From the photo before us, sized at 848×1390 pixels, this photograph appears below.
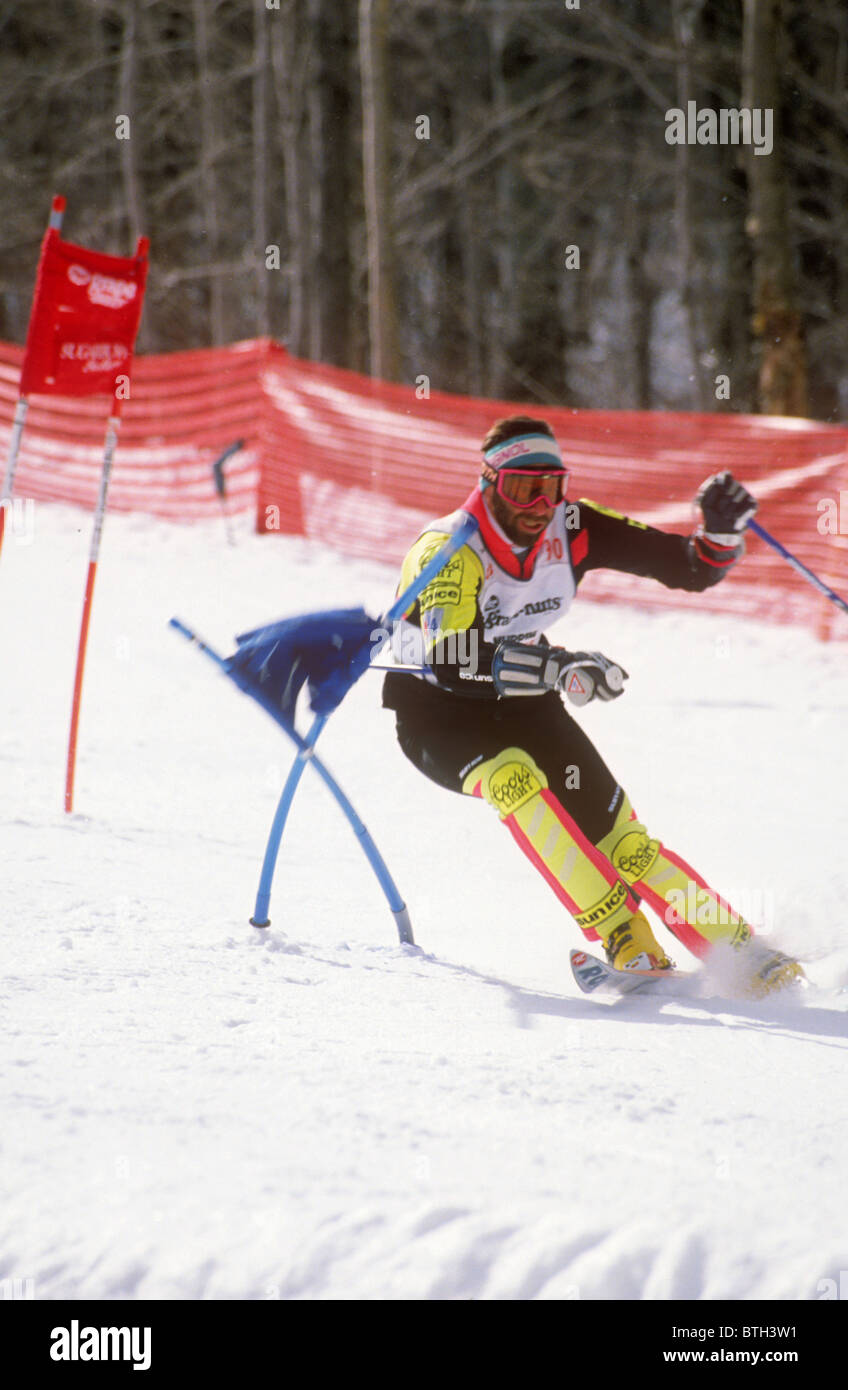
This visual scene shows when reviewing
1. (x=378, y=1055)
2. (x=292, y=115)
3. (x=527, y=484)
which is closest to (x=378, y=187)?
(x=292, y=115)

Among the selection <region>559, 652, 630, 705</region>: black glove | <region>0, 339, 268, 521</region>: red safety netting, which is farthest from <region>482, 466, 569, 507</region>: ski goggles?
<region>0, 339, 268, 521</region>: red safety netting

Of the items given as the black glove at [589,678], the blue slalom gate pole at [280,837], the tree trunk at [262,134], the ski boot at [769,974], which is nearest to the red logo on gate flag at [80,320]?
the blue slalom gate pole at [280,837]

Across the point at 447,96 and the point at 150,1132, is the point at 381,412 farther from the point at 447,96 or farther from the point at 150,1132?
the point at 447,96

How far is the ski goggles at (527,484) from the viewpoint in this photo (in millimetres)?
3750

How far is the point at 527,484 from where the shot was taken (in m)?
3.75

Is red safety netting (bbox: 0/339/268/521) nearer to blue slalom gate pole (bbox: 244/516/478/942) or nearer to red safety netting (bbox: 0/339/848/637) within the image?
red safety netting (bbox: 0/339/848/637)

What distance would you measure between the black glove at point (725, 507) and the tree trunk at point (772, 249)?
7723 millimetres

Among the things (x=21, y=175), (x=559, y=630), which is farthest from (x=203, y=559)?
(x=21, y=175)

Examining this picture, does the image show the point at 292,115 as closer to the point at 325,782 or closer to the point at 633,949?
the point at 325,782

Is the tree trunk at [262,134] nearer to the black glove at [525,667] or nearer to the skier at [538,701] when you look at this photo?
the skier at [538,701]

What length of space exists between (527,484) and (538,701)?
615 mm

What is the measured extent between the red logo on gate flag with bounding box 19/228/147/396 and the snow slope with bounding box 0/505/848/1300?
1604 mm

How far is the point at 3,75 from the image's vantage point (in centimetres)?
2347

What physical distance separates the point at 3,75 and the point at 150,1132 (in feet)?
80.6
